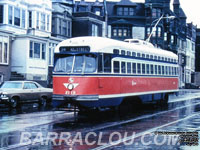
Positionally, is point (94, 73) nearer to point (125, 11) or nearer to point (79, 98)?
point (79, 98)

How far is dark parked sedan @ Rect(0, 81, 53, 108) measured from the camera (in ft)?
76.3

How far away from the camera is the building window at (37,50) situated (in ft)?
125

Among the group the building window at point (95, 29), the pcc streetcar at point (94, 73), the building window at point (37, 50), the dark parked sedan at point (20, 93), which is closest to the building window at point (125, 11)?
the building window at point (95, 29)

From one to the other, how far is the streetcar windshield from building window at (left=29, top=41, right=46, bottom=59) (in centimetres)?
2147

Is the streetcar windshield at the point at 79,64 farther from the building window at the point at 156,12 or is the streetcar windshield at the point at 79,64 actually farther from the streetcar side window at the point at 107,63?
the building window at the point at 156,12

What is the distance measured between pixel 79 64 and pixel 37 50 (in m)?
23.0

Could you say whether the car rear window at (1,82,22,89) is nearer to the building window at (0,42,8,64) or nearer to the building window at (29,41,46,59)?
the building window at (0,42,8,64)

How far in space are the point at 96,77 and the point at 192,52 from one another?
76.7 m

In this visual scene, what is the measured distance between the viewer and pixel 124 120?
56.1 feet

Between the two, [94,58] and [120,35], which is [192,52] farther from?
[94,58]

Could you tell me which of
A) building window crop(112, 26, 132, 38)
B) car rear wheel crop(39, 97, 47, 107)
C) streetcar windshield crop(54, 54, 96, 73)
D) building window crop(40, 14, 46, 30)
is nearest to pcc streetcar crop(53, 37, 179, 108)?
streetcar windshield crop(54, 54, 96, 73)

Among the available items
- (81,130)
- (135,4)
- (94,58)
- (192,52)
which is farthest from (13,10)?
(192,52)

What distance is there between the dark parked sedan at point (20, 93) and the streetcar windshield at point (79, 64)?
7188 millimetres

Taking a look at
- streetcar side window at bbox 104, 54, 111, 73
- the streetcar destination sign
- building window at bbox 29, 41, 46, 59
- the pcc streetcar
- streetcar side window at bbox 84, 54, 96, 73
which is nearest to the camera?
the pcc streetcar
